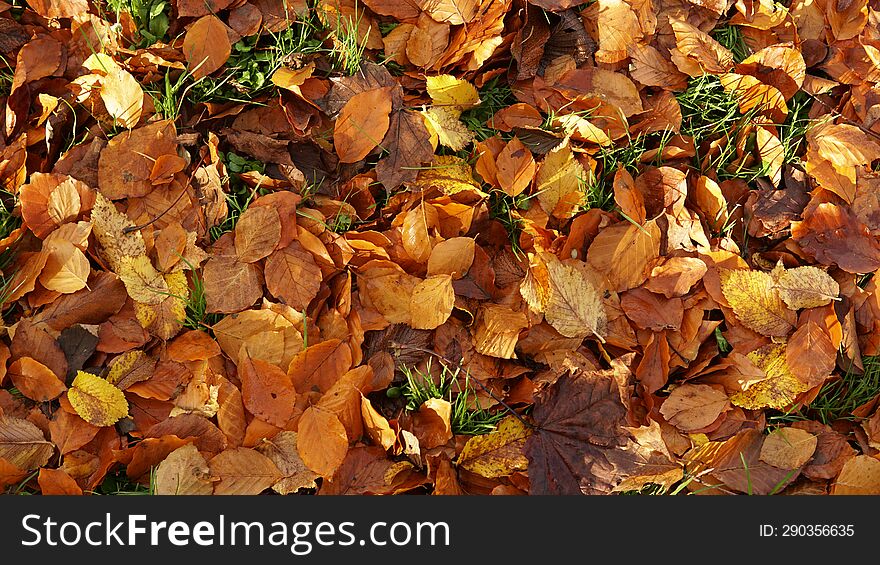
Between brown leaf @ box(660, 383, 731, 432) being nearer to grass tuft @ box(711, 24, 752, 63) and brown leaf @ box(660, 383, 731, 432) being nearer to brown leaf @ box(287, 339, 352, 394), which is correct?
brown leaf @ box(287, 339, 352, 394)

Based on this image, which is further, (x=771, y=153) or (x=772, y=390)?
(x=771, y=153)

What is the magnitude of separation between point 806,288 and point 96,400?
1.76 m

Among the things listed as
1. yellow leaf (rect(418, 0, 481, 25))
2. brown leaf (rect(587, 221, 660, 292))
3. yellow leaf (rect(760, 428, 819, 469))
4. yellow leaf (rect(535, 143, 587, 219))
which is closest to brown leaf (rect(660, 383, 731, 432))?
yellow leaf (rect(760, 428, 819, 469))

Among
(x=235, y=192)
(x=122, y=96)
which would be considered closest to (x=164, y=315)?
(x=235, y=192)

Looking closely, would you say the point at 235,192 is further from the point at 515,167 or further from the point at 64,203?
the point at 515,167

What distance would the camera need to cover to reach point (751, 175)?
212 cm

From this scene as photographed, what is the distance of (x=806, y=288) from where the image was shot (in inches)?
77.5

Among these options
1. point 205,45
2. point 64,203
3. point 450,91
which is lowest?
point 64,203

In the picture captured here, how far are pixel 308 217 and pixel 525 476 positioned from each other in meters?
0.83

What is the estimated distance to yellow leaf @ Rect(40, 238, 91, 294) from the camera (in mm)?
1840

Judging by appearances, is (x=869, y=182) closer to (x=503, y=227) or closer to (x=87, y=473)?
(x=503, y=227)

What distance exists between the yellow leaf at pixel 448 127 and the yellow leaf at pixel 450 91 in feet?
0.06

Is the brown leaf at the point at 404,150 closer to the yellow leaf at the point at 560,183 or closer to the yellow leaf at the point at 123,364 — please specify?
the yellow leaf at the point at 560,183

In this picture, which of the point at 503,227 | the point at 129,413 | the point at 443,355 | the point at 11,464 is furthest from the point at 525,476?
the point at 11,464
